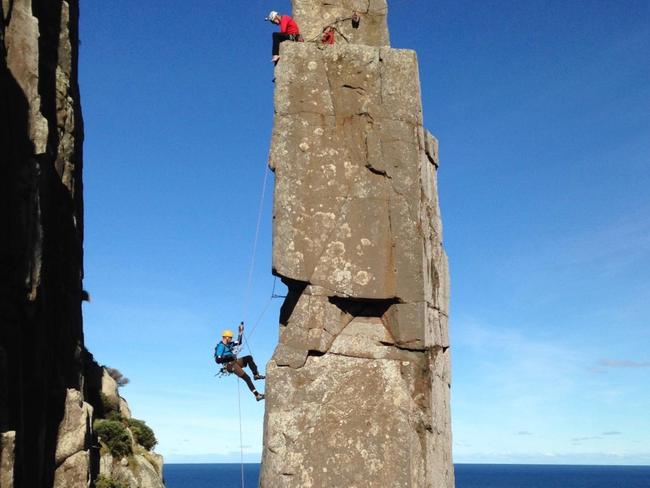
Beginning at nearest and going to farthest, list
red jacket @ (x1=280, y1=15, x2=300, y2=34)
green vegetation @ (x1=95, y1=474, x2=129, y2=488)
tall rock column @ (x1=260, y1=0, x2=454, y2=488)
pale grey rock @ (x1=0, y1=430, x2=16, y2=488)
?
tall rock column @ (x1=260, y1=0, x2=454, y2=488)
red jacket @ (x1=280, y1=15, x2=300, y2=34)
pale grey rock @ (x1=0, y1=430, x2=16, y2=488)
green vegetation @ (x1=95, y1=474, x2=129, y2=488)

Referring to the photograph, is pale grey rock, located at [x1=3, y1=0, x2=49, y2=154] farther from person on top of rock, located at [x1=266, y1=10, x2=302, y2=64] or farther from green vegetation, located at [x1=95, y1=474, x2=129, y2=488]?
green vegetation, located at [x1=95, y1=474, x2=129, y2=488]

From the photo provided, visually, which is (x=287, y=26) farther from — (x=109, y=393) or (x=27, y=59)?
(x=109, y=393)

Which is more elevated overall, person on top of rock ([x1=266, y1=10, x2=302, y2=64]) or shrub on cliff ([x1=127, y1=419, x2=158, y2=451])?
person on top of rock ([x1=266, y1=10, x2=302, y2=64])

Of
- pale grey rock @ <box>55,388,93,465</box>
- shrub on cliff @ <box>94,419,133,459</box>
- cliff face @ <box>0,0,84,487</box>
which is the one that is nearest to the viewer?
cliff face @ <box>0,0,84,487</box>

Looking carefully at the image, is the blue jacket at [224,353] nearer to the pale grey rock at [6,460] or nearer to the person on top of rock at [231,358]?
the person on top of rock at [231,358]

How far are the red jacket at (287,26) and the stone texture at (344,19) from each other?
0.24 metres

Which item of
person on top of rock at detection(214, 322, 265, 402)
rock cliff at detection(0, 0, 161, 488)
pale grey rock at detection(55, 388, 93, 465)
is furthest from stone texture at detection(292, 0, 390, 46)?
pale grey rock at detection(55, 388, 93, 465)

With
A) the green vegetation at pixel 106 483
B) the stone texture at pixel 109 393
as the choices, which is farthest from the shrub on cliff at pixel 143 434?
the green vegetation at pixel 106 483

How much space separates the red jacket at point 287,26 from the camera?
477 inches

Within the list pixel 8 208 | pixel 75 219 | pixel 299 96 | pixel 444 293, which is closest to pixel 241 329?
pixel 444 293

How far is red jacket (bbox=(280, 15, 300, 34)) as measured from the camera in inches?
477

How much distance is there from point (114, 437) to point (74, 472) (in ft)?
21.3

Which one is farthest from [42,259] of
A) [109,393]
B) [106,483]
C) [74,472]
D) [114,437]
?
[109,393]

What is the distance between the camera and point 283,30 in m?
12.1
